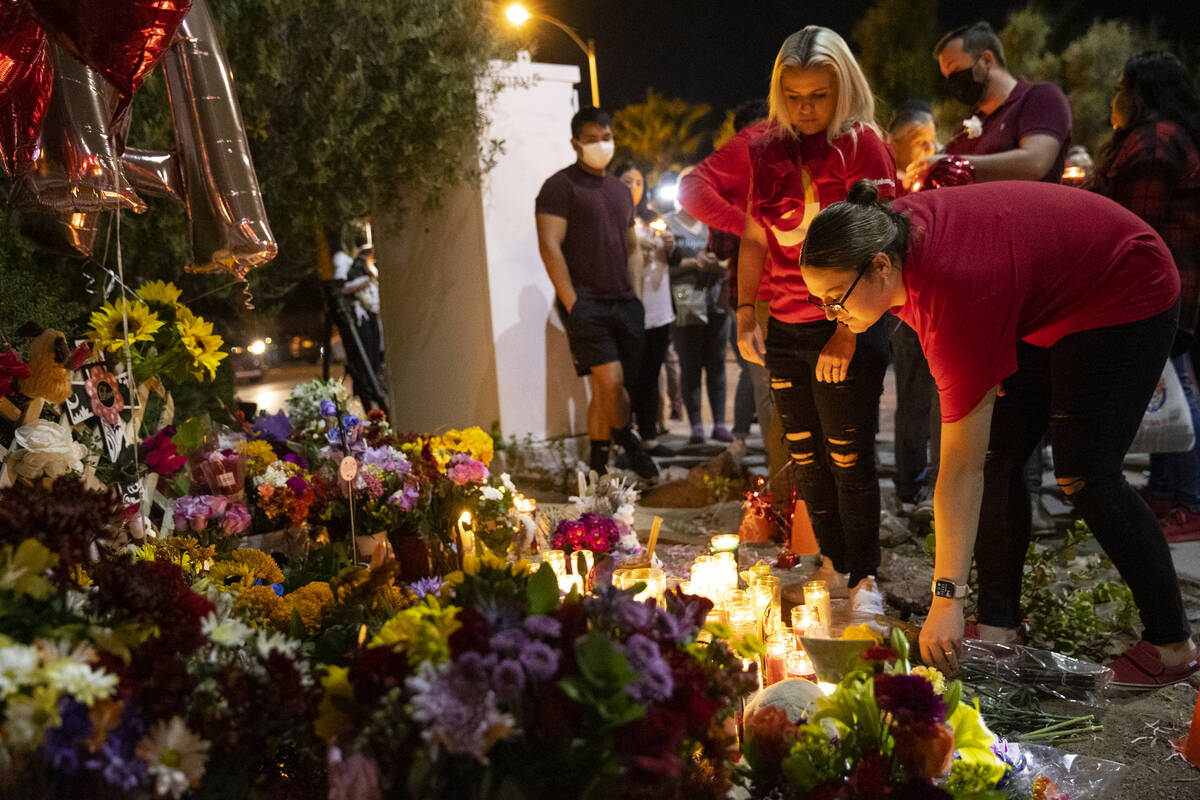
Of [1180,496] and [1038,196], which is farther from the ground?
[1038,196]

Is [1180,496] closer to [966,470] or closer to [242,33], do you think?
[966,470]

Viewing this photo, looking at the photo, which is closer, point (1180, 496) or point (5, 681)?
point (5, 681)

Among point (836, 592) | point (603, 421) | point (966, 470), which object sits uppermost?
point (966, 470)

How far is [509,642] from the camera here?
1.24 metres

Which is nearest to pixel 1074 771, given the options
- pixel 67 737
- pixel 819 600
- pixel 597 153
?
pixel 819 600

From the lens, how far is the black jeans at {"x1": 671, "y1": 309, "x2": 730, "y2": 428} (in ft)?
21.5

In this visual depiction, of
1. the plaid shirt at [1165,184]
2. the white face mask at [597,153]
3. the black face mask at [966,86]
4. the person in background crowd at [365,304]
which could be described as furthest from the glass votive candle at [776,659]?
Answer: the person in background crowd at [365,304]

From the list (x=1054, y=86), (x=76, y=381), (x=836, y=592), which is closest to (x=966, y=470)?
(x=836, y=592)

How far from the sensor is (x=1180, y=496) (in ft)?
13.4

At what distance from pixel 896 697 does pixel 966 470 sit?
989 millimetres

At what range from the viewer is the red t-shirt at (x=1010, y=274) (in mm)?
2184

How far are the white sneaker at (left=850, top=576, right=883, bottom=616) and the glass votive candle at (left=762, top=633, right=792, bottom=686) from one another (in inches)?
27.8

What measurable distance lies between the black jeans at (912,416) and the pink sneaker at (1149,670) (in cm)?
193

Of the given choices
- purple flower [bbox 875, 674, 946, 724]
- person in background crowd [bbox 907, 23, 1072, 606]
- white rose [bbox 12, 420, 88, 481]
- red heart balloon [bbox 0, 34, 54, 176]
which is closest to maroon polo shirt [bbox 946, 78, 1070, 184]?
person in background crowd [bbox 907, 23, 1072, 606]
